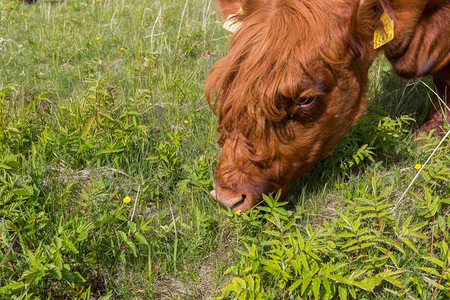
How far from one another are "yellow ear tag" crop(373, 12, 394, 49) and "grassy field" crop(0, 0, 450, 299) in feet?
2.48

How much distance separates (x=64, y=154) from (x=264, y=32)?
160 cm

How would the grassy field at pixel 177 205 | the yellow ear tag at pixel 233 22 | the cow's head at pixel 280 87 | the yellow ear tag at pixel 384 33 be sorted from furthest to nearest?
the yellow ear tag at pixel 233 22, the yellow ear tag at pixel 384 33, the cow's head at pixel 280 87, the grassy field at pixel 177 205

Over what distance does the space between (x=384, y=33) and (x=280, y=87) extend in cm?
74

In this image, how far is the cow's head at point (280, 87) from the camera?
2.20 metres

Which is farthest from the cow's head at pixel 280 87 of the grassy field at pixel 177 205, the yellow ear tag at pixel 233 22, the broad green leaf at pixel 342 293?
the broad green leaf at pixel 342 293

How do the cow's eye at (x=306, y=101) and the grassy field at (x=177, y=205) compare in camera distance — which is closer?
the grassy field at (x=177, y=205)

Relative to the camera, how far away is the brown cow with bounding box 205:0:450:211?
2203mm

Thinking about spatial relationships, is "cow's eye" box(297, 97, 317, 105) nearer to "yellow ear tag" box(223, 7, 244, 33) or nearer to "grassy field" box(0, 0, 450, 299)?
"grassy field" box(0, 0, 450, 299)

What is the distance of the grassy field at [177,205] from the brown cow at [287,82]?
0.27 m

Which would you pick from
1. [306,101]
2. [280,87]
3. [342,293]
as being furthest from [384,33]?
[342,293]

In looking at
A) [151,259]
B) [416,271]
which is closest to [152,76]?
[151,259]

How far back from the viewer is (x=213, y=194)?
8.01 ft

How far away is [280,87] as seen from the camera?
217 centimetres

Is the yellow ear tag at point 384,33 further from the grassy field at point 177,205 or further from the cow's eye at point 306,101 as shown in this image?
the grassy field at point 177,205
